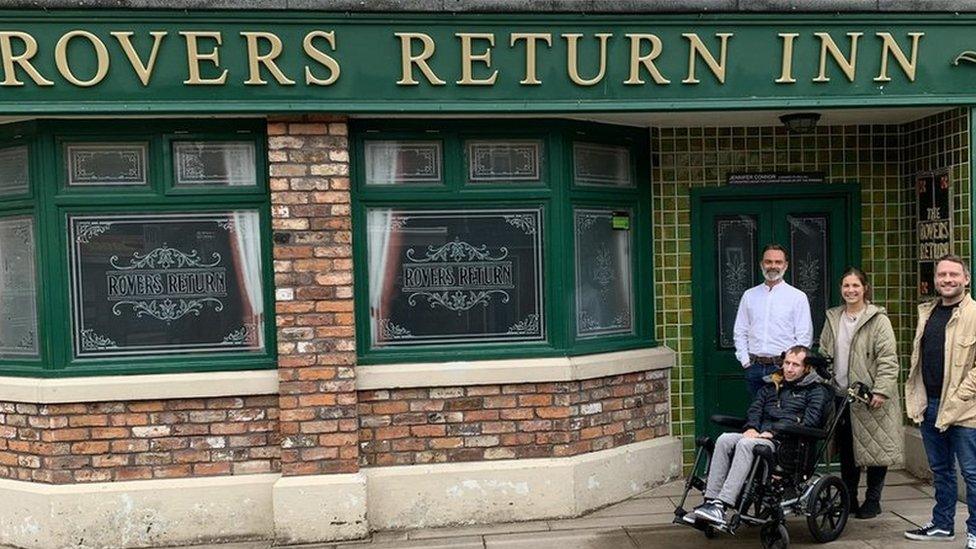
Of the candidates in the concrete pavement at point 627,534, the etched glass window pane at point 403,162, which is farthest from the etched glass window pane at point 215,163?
the concrete pavement at point 627,534

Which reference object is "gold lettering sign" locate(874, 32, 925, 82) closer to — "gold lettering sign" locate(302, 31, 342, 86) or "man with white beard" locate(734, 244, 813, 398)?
"man with white beard" locate(734, 244, 813, 398)

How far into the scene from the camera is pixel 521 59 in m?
5.58

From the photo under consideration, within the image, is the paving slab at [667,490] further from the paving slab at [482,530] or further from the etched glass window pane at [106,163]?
the etched glass window pane at [106,163]

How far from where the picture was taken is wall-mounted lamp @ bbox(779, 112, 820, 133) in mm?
6086

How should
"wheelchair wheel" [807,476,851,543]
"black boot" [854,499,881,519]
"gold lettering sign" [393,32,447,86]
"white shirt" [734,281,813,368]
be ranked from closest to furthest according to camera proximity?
"wheelchair wheel" [807,476,851,543]
"gold lettering sign" [393,32,447,86]
"black boot" [854,499,881,519]
"white shirt" [734,281,813,368]

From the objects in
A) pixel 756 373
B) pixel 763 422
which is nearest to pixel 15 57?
pixel 763 422

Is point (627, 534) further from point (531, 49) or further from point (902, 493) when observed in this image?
point (531, 49)

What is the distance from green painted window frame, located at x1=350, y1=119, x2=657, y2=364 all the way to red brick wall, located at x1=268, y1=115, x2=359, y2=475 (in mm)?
218

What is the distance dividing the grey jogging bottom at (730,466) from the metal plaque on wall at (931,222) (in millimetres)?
2454

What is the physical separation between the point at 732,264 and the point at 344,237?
319 centimetres

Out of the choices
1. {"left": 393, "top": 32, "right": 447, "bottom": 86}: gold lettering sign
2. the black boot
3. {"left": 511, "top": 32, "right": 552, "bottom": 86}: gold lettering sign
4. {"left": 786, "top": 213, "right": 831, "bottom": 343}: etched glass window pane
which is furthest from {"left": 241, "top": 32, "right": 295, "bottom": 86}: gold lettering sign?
the black boot

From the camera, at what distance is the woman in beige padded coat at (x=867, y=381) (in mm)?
5453

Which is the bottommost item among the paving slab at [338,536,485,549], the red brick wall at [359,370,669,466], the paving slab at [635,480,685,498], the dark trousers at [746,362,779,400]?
the paving slab at [338,536,485,549]

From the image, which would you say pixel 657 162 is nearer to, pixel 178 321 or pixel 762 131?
pixel 762 131
